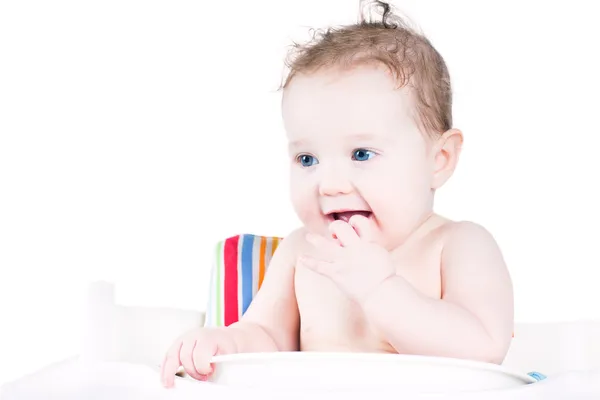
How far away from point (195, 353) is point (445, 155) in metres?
0.53

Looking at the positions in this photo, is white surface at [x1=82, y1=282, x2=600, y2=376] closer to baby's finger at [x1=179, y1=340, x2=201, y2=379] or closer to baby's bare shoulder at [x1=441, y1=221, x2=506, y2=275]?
baby's bare shoulder at [x1=441, y1=221, x2=506, y2=275]

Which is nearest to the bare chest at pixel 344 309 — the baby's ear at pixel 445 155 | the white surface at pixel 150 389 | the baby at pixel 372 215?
the baby at pixel 372 215

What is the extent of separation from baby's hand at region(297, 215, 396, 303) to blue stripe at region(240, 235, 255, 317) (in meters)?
0.54

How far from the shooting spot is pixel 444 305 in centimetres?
150

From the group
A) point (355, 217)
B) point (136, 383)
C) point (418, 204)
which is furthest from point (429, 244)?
point (136, 383)

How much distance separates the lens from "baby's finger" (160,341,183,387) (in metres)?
1.37

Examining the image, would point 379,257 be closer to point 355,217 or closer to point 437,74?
point 355,217

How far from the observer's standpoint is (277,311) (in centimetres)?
177

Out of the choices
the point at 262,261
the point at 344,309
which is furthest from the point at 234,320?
the point at 344,309

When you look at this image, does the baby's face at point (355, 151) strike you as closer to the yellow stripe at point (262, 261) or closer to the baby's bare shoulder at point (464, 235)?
the baby's bare shoulder at point (464, 235)

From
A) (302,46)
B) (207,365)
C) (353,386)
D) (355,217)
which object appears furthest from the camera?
(302,46)

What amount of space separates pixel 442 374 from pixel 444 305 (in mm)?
184

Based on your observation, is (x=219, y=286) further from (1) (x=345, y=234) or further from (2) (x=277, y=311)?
(1) (x=345, y=234)

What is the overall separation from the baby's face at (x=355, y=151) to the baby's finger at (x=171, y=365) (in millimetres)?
314
